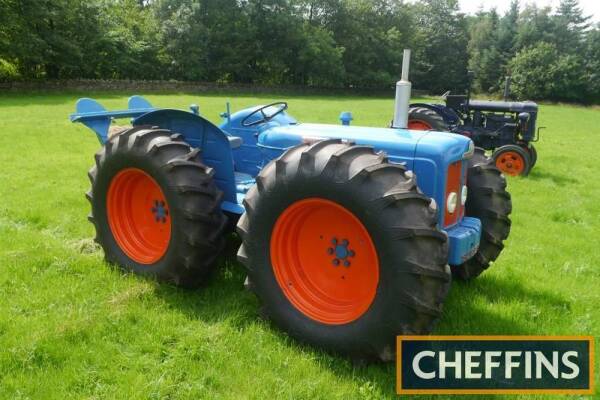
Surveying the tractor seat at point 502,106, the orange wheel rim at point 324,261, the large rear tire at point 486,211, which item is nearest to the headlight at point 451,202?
the large rear tire at point 486,211

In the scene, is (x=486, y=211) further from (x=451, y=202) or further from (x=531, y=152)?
(x=531, y=152)

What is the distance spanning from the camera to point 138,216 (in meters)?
4.07

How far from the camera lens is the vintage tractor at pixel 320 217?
8.64 feet

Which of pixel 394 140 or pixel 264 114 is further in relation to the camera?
pixel 264 114

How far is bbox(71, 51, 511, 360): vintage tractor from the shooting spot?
2.63 m

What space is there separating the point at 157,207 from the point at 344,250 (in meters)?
1.64

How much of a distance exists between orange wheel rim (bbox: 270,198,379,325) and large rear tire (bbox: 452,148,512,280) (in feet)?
4.36

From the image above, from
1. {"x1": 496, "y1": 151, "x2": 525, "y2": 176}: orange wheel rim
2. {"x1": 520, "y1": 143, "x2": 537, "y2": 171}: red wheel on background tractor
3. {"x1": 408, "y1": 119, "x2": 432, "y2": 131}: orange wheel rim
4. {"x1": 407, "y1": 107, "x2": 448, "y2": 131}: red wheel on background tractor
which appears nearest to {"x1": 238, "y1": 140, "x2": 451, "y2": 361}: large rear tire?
{"x1": 407, "y1": 107, "x2": 448, "y2": 131}: red wheel on background tractor

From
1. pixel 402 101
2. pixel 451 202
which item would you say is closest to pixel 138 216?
pixel 402 101

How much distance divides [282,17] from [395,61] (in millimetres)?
14075

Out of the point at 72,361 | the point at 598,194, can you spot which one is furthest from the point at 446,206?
the point at 598,194

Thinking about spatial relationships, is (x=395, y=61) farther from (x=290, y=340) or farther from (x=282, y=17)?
(x=290, y=340)

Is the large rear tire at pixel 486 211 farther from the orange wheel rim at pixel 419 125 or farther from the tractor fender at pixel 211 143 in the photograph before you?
the orange wheel rim at pixel 419 125

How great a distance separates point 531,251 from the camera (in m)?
5.14
